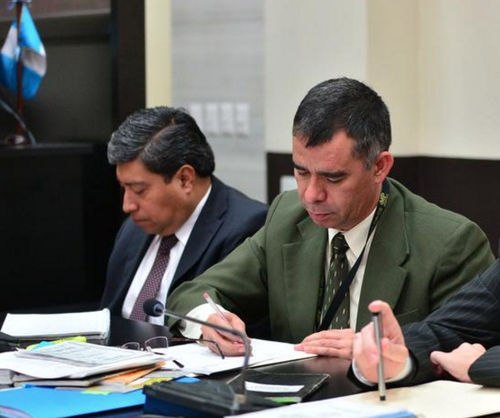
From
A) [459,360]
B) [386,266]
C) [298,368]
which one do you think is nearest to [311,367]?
[298,368]

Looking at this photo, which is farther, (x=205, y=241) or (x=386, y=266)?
(x=205, y=241)

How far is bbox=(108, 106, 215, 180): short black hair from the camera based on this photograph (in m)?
3.97

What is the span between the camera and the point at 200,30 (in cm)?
722

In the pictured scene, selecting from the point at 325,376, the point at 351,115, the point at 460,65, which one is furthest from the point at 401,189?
the point at 460,65

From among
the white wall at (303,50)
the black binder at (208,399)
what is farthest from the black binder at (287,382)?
the white wall at (303,50)

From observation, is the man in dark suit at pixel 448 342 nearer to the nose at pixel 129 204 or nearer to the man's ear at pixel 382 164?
the man's ear at pixel 382 164

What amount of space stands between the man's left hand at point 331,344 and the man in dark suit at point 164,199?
1.10 metres

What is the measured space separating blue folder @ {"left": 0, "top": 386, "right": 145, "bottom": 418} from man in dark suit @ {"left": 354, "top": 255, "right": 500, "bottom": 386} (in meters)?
0.51

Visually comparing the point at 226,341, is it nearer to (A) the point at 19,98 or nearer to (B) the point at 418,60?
(B) the point at 418,60

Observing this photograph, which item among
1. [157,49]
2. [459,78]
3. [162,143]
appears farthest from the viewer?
[157,49]

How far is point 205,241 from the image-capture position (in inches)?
153

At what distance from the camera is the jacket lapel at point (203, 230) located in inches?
151

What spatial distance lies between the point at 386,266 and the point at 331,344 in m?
0.35

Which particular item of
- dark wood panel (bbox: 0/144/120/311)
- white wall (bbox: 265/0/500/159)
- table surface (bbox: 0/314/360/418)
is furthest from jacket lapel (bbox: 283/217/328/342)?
dark wood panel (bbox: 0/144/120/311)
